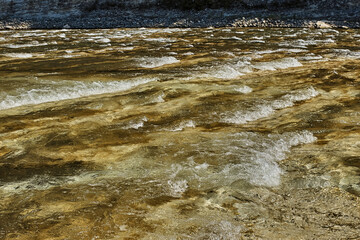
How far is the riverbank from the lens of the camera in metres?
20.8

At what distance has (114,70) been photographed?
252 inches

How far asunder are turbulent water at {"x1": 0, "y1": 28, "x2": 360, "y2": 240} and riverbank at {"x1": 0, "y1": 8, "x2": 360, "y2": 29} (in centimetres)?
1682

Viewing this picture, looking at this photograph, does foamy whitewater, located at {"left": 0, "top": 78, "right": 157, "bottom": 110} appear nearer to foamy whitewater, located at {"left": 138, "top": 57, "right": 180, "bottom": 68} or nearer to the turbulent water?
the turbulent water

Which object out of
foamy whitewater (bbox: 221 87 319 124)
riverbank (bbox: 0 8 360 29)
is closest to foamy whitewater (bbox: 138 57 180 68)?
foamy whitewater (bbox: 221 87 319 124)

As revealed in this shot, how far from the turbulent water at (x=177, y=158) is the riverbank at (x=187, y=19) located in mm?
16822

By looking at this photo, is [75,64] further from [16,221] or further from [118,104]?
[16,221]

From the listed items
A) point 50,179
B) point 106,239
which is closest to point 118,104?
point 50,179

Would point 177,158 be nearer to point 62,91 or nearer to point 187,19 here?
point 62,91

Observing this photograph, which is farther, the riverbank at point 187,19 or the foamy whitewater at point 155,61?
the riverbank at point 187,19

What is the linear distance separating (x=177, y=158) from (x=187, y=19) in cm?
2215

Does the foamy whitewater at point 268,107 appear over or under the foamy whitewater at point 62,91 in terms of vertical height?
under

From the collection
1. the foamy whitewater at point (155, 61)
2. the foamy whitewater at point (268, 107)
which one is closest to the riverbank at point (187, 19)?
the foamy whitewater at point (155, 61)

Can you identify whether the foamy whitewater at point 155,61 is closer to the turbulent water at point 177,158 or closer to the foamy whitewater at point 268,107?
the turbulent water at point 177,158

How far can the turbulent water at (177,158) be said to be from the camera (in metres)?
2.04
